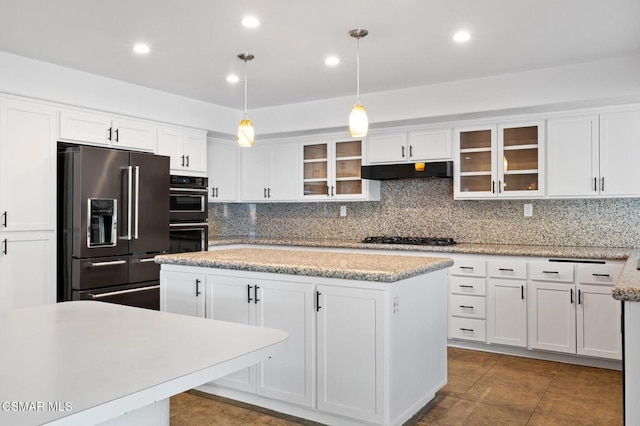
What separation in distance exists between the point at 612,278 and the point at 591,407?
112 cm

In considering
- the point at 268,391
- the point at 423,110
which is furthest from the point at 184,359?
the point at 423,110

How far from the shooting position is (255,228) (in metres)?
6.54

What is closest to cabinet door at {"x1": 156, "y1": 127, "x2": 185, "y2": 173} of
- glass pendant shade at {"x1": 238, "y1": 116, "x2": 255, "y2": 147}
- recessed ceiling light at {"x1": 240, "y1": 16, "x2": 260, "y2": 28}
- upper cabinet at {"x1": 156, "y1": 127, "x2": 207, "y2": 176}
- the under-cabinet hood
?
upper cabinet at {"x1": 156, "y1": 127, "x2": 207, "y2": 176}

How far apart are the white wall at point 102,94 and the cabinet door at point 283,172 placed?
2.08 feet

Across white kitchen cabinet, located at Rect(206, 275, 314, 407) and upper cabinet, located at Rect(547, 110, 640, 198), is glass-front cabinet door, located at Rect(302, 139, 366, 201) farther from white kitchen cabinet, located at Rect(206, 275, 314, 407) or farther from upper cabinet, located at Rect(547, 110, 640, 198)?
white kitchen cabinet, located at Rect(206, 275, 314, 407)

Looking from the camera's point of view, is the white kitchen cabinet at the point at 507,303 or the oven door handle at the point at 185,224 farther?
the oven door handle at the point at 185,224

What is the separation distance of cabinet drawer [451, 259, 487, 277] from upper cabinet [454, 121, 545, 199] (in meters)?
0.67

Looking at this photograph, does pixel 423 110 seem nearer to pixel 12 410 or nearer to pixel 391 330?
pixel 391 330

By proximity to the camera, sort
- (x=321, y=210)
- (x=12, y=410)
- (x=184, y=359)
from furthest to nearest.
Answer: (x=321, y=210), (x=184, y=359), (x=12, y=410)

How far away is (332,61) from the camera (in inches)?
154

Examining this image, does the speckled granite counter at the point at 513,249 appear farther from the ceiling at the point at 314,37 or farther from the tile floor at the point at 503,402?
the ceiling at the point at 314,37

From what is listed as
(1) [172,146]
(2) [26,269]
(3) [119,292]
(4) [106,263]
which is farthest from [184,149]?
(2) [26,269]

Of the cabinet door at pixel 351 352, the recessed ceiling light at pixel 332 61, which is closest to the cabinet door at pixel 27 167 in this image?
the recessed ceiling light at pixel 332 61

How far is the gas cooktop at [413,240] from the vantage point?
4.83m
